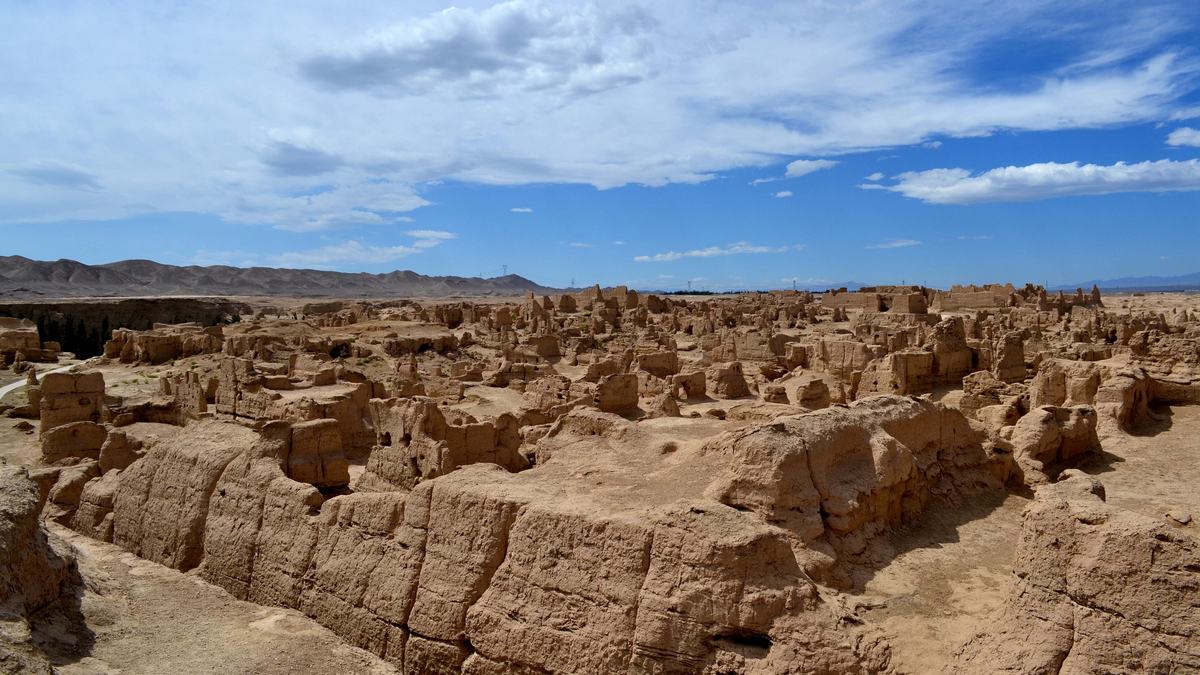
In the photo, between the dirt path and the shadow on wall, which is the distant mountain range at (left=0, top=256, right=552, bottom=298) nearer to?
the shadow on wall

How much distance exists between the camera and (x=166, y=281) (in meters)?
157

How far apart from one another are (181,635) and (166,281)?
166062 mm

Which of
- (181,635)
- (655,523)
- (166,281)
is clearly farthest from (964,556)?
(166,281)

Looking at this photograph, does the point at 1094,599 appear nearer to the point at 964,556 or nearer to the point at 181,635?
the point at 964,556

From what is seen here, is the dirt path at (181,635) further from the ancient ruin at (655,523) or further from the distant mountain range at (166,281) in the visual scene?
the distant mountain range at (166,281)

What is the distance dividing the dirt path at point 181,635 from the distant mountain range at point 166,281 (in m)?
118

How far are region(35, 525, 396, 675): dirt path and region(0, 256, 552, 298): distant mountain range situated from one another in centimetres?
11792

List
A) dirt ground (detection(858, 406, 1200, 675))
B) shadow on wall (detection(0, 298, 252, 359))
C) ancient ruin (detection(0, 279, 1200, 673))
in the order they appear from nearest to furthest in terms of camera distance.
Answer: ancient ruin (detection(0, 279, 1200, 673)) < dirt ground (detection(858, 406, 1200, 675)) < shadow on wall (detection(0, 298, 252, 359))

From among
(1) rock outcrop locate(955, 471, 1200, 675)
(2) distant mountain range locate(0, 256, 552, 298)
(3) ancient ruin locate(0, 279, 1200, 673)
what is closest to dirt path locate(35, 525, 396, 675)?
(3) ancient ruin locate(0, 279, 1200, 673)

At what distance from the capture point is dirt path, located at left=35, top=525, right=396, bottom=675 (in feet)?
26.5

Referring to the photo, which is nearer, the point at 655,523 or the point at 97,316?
the point at 655,523

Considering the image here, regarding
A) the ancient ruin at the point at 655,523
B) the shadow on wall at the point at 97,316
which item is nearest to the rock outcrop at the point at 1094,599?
the ancient ruin at the point at 655,523

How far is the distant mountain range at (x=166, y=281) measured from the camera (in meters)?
130

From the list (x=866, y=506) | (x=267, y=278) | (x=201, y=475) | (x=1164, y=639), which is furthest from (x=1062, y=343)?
(x=267, y=278)
